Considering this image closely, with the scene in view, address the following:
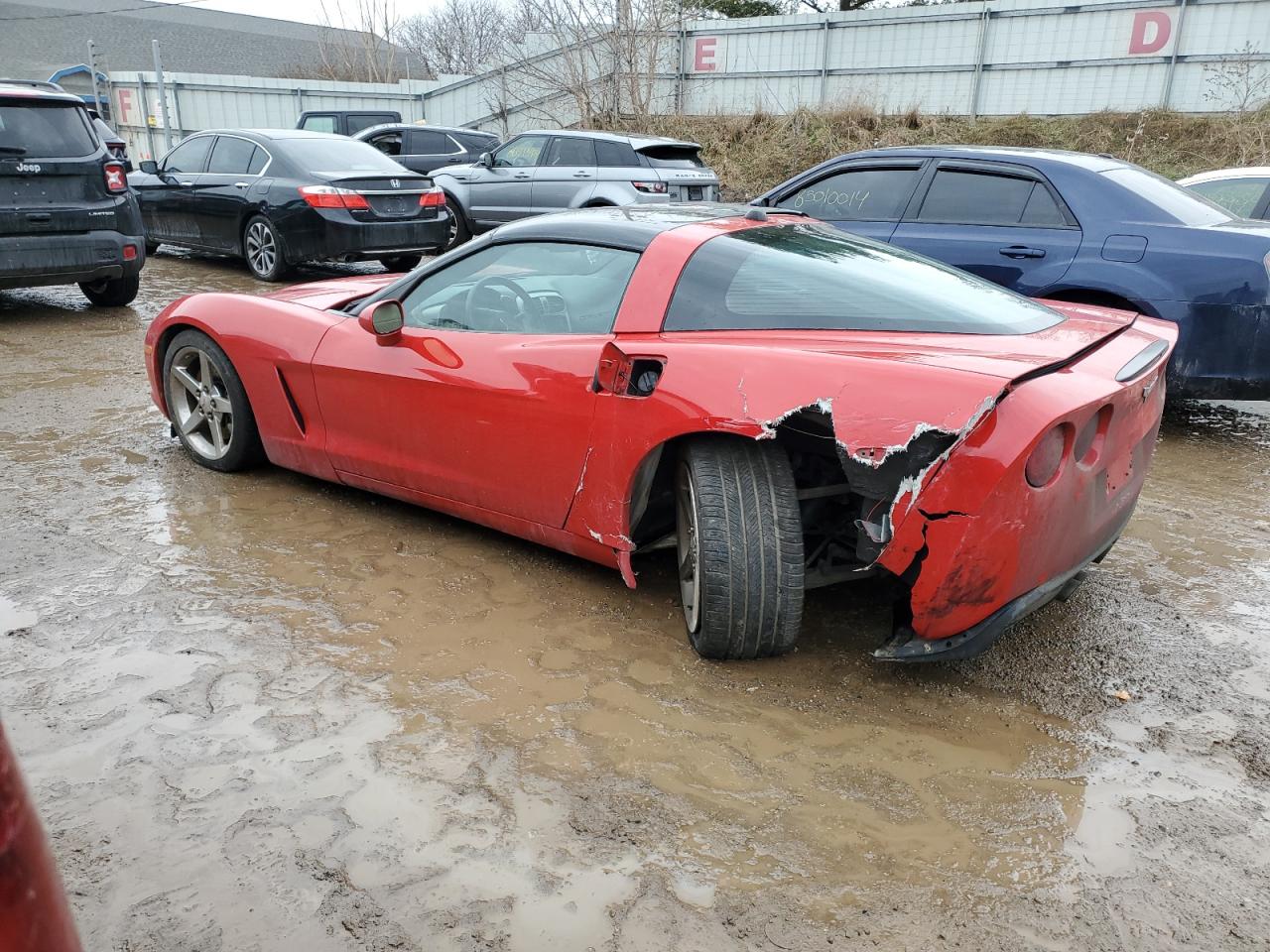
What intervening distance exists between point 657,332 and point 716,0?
2660 centimetres

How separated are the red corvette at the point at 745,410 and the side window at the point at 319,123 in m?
14.1

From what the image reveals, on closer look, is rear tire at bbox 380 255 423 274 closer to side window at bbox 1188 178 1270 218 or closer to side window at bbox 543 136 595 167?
side window at bbox 543 136 595 167

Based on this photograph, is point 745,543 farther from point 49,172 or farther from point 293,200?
point 293,200

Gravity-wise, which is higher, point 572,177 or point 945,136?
point 945,136

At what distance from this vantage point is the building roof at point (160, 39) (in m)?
36.1

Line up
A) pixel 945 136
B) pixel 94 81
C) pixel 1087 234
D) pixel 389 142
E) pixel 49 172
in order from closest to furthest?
pixel 1087 234 → pixel 49 172 → pixel 389 142 → pixel 945 136 → pixel 94 81

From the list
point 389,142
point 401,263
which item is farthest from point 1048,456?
point 389,142

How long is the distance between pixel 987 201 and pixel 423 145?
11.1 m

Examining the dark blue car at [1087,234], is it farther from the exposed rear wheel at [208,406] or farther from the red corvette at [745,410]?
the exposed rear wheel at [208,406]

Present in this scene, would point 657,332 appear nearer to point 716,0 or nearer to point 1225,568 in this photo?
point 1225,568

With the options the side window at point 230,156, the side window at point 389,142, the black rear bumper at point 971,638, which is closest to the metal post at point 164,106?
the side window at point 389,142

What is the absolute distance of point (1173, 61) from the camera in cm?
1694

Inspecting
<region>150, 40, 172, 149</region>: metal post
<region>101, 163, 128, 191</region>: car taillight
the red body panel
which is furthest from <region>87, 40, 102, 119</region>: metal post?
the red body panel

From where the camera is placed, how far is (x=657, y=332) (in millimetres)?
3289
